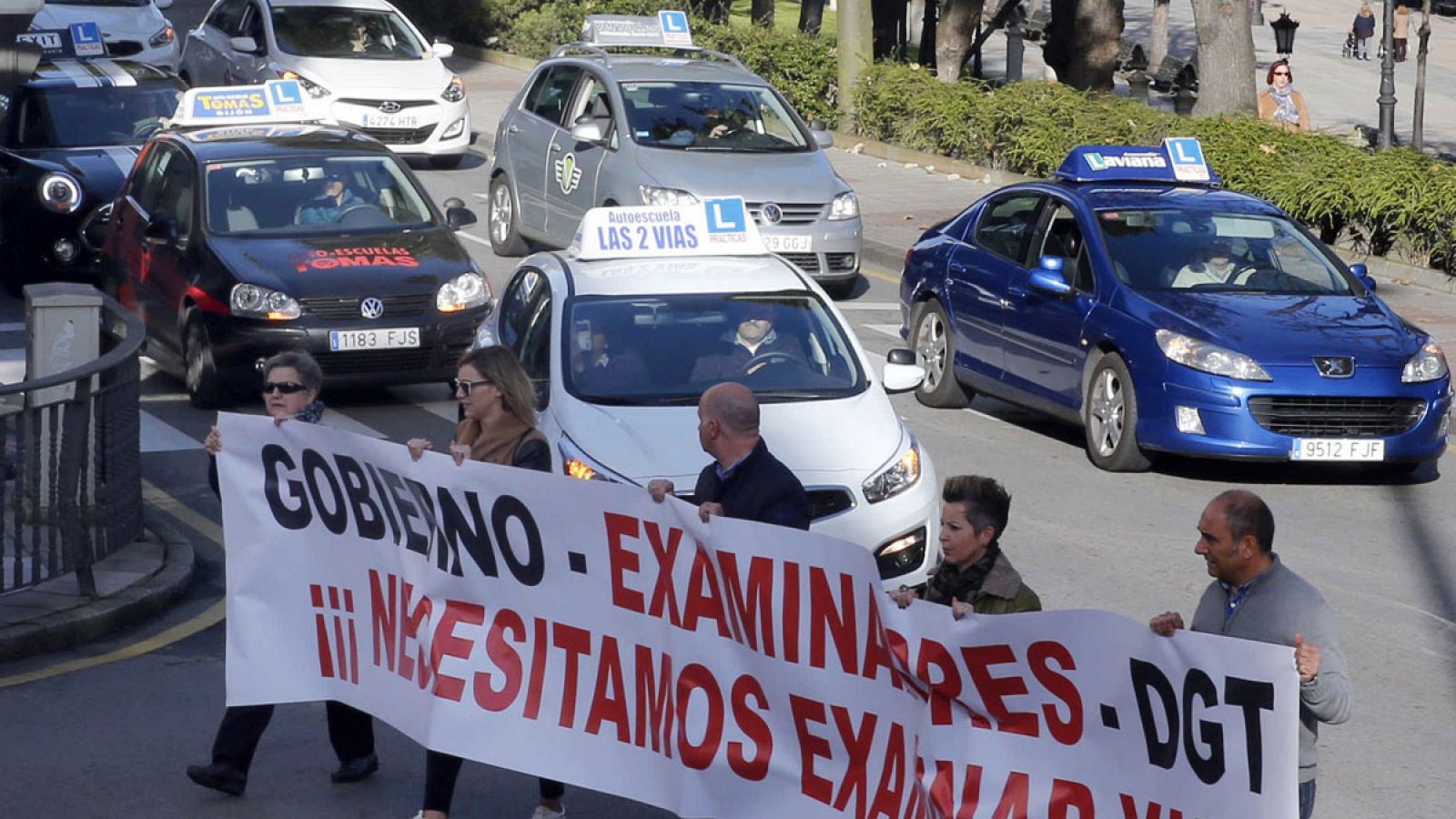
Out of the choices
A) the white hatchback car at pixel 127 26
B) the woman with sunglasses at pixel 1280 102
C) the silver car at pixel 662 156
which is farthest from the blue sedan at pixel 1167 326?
the white hatchback car at pixel 127 26

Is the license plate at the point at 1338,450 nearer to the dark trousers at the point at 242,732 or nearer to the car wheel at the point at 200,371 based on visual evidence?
the dark trousers at the point at 242,732

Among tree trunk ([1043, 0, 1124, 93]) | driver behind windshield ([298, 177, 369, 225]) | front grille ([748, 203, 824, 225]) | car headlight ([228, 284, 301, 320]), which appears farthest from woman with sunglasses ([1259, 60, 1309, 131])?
car headlight ([228, 284, 301, 320])

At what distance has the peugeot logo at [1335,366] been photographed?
11641 mm

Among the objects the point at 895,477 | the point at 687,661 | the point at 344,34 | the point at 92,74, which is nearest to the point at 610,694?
the point at 687,661

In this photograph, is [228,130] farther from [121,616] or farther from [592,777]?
[592,777]

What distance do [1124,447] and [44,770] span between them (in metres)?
6.82

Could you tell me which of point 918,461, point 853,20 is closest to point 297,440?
point 918,461

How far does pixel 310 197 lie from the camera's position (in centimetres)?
1422

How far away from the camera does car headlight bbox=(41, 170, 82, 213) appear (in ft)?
55.8

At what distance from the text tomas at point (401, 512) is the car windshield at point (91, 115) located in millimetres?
12012

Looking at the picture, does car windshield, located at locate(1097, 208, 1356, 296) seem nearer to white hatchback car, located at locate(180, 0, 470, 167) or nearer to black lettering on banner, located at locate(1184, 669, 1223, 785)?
black lettering on banner, located at locate(1184, 669, 1223, 785)

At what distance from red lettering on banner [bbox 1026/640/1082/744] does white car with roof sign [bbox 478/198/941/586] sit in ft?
10.6

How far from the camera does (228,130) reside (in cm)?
1522

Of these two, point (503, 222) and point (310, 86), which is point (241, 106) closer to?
point (503, 222)
